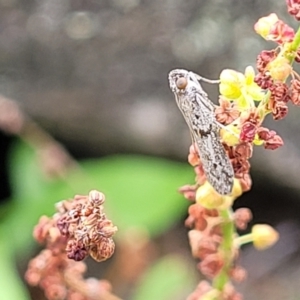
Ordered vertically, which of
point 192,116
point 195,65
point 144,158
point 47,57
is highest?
point 47,57

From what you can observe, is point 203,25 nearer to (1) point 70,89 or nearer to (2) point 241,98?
(1) point 70,89

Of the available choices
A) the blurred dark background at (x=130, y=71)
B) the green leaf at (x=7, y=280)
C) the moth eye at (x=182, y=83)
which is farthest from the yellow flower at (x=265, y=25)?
the blurred dark background at (x=130, y=71)

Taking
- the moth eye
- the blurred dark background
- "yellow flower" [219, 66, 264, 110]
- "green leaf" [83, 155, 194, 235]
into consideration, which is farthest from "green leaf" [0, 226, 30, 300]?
"yellow flower" [219, 66, 264, 110]

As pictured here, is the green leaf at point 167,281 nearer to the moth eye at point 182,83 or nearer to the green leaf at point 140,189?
the green leaf at point 140,189

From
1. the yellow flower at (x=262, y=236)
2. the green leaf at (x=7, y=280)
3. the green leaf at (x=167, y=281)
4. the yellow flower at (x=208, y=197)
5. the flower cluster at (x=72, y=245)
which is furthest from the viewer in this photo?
the green leaf at (x=167, y=281)

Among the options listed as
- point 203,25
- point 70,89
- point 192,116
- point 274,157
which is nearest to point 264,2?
point 203,25

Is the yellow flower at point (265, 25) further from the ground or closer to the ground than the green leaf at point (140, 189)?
closer to the ground

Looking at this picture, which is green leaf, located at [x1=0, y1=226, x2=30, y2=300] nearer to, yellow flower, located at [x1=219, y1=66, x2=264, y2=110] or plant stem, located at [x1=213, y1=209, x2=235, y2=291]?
plant stem, located at [x1=213, y1=209, x2=235, y2=291]
